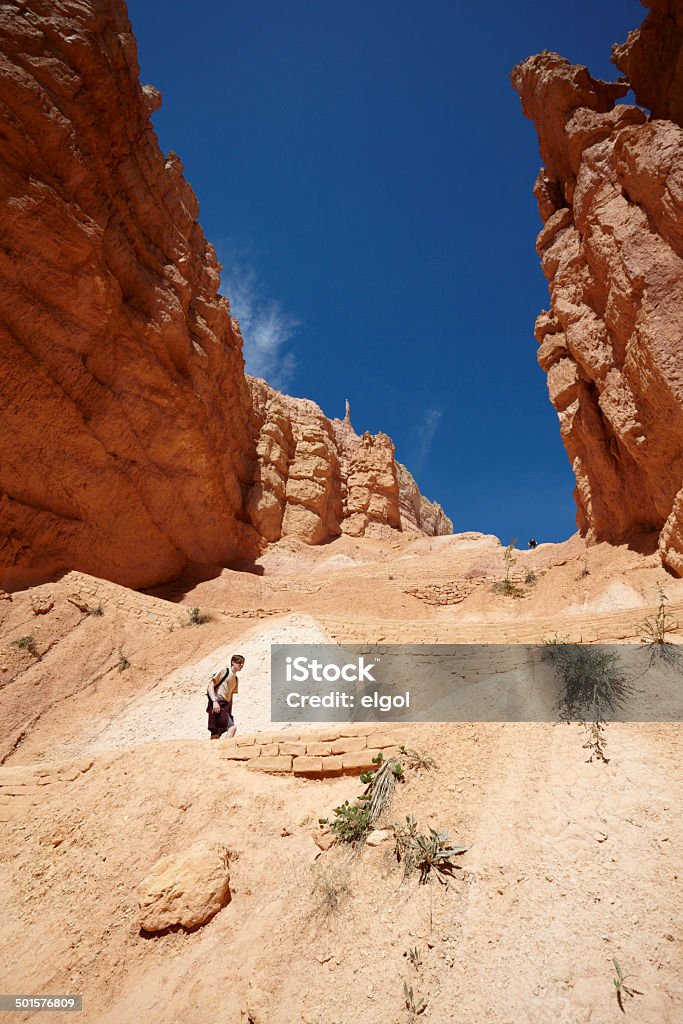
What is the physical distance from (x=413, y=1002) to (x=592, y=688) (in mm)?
3410

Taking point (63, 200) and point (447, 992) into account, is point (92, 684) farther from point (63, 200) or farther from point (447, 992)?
point (63, 200)

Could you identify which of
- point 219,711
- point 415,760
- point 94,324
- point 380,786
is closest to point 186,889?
point 380,786

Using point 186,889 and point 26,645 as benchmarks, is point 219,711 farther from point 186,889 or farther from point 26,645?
point 26,645

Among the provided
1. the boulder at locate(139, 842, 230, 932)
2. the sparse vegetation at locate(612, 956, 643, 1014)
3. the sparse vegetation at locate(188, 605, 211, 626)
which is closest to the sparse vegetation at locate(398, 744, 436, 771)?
the boulder at locate(139, 842, 230, 932)

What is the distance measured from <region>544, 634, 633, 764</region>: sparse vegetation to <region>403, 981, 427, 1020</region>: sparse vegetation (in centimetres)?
234

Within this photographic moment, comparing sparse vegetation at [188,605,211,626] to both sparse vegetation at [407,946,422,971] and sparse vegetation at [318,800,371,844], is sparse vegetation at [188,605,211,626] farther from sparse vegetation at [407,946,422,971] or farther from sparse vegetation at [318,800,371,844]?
sparse vegetation at [407,946,422,971]

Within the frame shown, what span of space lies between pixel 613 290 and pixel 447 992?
52.4 ft

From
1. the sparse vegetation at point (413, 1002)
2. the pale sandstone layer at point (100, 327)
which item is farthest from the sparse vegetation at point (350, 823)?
the pale sandstone layer at point (100, 327)

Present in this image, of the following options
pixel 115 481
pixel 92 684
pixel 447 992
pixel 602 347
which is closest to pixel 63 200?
pixel 115 481

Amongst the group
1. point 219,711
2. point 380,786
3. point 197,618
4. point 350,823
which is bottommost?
point 350,823

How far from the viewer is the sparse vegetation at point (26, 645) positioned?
33.5 feet

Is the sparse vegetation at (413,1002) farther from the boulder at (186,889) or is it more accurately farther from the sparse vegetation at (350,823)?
the boulder at (186,889)

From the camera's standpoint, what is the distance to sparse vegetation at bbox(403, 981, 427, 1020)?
8.47ft

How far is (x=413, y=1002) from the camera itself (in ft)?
8.64
